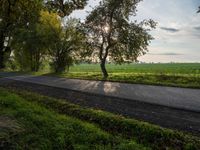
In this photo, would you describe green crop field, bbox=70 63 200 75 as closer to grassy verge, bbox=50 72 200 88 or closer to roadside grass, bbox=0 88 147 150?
grassy verge, bbox=50 72 200 88

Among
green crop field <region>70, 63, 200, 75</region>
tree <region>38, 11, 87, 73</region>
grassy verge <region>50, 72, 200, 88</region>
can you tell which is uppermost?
tree <region>38, 11, 87, 73</region>

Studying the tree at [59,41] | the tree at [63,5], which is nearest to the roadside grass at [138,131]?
the tree at [63,5]

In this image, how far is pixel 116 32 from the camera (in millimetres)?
30109

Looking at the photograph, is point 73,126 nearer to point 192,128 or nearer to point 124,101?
point 192,128

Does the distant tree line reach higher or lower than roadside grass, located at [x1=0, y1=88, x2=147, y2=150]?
higher

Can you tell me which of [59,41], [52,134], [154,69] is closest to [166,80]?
[52,134]

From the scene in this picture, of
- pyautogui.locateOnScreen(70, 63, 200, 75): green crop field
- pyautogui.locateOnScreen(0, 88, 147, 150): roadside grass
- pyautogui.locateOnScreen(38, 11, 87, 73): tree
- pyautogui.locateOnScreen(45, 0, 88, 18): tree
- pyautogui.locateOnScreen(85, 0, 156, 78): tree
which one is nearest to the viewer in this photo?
pyautogui.locateOnScreen(0, 88, 147, 150): roadside grass

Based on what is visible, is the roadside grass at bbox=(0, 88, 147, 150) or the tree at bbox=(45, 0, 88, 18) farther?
the tree at bbox=(45, 0, 88, 18)

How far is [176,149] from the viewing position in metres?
6.67

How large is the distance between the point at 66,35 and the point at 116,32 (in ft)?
32.3

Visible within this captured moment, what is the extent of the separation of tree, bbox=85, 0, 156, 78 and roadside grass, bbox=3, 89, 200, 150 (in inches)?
768

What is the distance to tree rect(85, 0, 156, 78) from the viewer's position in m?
29.0

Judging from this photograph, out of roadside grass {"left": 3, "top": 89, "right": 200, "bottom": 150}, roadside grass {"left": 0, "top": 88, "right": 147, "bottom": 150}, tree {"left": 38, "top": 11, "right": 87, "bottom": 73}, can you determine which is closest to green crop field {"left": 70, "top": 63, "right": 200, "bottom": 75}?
tree {"left": 38, "top": 11, "right": 87, "bottom": 73}

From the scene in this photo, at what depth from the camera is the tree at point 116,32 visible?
2900 centimetres
